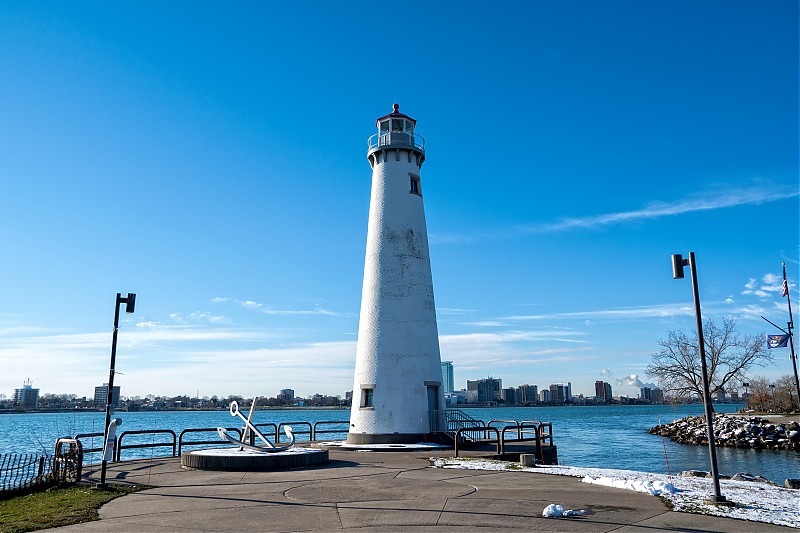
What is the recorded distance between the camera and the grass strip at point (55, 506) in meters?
8.96

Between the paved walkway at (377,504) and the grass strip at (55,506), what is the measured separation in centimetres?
33

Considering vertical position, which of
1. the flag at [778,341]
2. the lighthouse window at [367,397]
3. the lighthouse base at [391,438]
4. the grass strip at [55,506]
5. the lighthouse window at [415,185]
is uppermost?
the lighthouse window at [415,185]

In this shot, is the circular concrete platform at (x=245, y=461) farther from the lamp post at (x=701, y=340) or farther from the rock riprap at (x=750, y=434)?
the rock riprap at (x=750, y=434)

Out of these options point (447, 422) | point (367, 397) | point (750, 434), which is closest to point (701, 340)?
point (447, 422)

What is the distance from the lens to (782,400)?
205 ft

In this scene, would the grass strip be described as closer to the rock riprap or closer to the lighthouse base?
the lighthouse base

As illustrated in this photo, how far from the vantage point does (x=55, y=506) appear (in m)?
10.4

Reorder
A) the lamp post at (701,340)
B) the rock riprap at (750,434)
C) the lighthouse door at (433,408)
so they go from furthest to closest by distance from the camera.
A: the rock riprap at (750,434)
the lighthouse door at (433,408)
the lamp post at (701,340)

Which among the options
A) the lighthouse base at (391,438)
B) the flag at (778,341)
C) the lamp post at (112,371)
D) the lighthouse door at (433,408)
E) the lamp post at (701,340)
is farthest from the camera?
the flag at (778,341)

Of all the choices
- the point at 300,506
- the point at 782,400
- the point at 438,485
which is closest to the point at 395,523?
the point at 300,506

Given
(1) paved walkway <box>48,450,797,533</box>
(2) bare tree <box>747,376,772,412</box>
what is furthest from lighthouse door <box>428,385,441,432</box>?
(2) bare tree <box>747,376,772,412</box>

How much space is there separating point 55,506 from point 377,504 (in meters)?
5.59

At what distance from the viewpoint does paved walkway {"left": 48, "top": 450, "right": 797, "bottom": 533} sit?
28.1ft

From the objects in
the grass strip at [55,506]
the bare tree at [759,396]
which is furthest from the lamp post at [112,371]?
the bare tree at [759,396]
